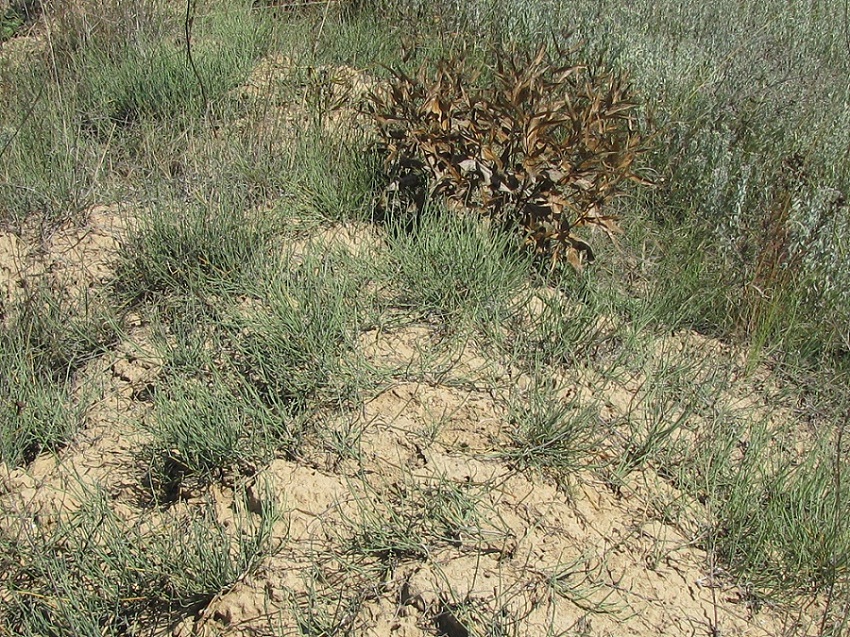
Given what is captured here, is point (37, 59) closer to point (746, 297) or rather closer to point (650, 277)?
point (650, 277)

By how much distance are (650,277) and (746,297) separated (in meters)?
0.39

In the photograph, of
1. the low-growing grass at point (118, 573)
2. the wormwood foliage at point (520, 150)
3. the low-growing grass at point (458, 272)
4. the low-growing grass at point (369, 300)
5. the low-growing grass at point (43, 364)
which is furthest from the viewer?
the wormwood foliage at point (520, 150)

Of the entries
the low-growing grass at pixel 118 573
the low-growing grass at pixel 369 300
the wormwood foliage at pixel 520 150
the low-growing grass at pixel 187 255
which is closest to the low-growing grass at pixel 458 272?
the low-growing grass at pixel 369 300

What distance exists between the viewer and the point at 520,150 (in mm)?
3234

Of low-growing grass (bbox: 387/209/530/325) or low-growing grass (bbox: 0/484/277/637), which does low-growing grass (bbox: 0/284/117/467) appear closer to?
low-growing grass (bbox: 0/484/277/637)

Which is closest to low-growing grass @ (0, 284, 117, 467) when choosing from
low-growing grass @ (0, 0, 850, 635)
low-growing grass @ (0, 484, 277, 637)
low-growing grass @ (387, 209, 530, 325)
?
low-growing grass @ (0, 0, 850, 635)

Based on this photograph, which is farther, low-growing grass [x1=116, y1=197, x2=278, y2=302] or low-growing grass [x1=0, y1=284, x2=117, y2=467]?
low-growing grass [x1=116, y1=197, x2=278, y2=302]

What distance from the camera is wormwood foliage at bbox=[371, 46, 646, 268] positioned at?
10.6ft

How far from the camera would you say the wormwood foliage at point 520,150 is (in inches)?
127

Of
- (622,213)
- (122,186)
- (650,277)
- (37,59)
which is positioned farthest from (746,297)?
(37,59)

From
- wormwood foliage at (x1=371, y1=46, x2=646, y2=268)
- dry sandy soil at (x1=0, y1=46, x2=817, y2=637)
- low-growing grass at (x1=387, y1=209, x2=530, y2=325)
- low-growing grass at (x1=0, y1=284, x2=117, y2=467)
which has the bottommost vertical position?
dry sandy soil at (x1=0, y1=46, x2=817, y2=637)

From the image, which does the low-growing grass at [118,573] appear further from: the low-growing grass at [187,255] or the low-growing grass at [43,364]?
the low-growing grass at [187,255]

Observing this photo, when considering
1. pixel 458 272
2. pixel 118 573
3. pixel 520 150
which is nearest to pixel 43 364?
pixel 118 573

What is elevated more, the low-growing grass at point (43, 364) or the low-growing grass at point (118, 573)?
the low-growing grass at point (43, 364)
